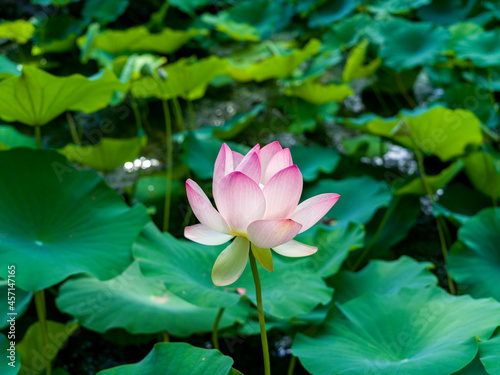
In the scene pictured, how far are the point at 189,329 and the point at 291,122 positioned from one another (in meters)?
1.24

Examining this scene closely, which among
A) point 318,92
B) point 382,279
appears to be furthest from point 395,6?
point 382,279

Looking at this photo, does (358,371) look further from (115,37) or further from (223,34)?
(223,34)

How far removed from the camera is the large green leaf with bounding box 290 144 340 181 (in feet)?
4.89

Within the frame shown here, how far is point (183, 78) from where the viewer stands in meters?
1.60

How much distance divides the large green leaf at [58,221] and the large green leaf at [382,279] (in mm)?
468

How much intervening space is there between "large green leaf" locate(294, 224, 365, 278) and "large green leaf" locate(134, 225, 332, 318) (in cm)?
14

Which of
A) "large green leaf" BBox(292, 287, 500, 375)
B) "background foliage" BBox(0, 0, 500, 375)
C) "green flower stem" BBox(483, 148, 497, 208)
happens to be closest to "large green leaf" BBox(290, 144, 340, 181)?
"background foliage" BBox(0, 0, 500, 375)

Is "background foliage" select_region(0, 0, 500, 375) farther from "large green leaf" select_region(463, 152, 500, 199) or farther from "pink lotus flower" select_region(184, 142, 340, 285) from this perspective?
"pink lotus flower" select_region(184, 142, 340, 285)

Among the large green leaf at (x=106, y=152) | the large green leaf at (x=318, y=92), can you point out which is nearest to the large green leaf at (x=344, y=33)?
the large green leaf at (x=318, y=92)

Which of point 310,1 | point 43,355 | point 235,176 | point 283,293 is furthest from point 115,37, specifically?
point 235,176

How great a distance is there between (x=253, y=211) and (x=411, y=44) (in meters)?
1.69

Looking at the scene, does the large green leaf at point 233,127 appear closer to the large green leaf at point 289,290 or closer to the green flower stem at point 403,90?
the green flower stem at point 403,90

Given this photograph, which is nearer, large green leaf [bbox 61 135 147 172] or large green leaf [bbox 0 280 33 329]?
large green leaf [bbox 0 280 33 329]

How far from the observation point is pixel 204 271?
90cm
